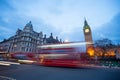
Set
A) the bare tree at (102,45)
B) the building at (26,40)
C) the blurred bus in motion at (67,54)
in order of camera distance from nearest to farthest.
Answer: the blurred bus in motion at (67,54) < the bare tree at (102,45) < the building at (26,40)

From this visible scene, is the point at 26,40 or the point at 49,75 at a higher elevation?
the point at 26,40

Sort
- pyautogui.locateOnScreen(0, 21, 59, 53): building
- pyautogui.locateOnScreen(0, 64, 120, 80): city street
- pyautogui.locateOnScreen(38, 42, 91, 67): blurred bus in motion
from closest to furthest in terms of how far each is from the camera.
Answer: pyautogui.locateOnScreen(0, 64, 120, 80): city street
pyautogui.locateOnScreen(38, 42, 91, 67): blurred bus in motion
pyautogui.locateOnScreen(0, 21, 59, 53): building

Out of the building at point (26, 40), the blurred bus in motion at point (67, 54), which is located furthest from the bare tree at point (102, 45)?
the blurred bus in motion at point (67, 54)

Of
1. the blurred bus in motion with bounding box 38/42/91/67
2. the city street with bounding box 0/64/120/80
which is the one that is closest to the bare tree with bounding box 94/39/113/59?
the blurred bus in motion with bounding box 38/42/91/67

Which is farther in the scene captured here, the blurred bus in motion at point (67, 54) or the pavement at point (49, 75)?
the blurred bus in motion at point (67, 54)

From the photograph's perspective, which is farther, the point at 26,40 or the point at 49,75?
the point at 26,40

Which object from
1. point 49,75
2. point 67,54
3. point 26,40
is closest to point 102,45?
point 26,40

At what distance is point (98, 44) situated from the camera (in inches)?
2463

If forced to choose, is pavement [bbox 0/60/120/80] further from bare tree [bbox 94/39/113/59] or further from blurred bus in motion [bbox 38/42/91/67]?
bare tree [bbox 94/39/113/59]

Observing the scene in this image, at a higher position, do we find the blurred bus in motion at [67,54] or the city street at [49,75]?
the blurred bus in motion at [67,54]

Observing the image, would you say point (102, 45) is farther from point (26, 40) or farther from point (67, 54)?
point (67, 54)

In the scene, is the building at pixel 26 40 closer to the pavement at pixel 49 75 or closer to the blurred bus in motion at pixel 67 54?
the blurred bus in motion at pixel 67 54

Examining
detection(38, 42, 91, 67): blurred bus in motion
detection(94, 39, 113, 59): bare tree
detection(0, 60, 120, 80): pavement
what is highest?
detection(94, 39, 113, 59): bare tree

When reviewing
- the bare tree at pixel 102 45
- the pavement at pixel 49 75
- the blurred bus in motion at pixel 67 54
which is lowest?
the pavement at pixel 49 75
